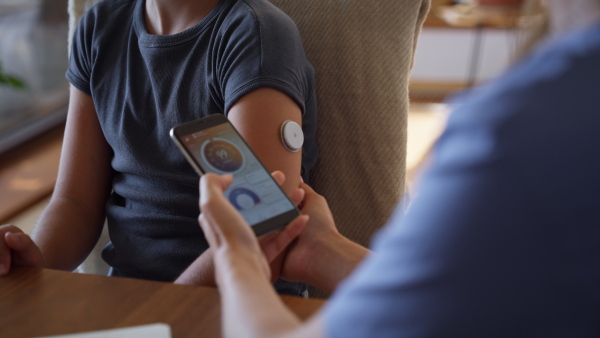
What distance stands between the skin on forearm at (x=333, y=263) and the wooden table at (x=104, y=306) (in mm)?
123

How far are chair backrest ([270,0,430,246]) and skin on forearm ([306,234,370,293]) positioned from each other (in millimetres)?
287

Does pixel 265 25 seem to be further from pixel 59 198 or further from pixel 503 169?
pixel 503 169

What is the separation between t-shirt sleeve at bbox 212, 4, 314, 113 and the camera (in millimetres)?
970

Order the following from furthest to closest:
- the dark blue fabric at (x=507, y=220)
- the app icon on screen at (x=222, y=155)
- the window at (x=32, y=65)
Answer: the window at (x=32, y=65) < the app icon on screen at (x=222, y=155) < the dark blue fabric at (x=507, y=220)

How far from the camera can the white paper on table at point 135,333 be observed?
0.68 metres

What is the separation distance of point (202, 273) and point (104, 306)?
0.68 ft

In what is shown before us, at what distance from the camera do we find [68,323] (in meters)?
0.72

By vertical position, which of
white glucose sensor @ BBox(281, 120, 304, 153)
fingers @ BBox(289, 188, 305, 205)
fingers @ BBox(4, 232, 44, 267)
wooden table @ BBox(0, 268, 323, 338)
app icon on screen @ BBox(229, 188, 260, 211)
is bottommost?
fingers @ BBox(4, 232, 44, 267)

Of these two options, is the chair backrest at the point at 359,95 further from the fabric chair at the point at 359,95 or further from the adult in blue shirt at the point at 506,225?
the adult in blue shirt at the point at 506,225

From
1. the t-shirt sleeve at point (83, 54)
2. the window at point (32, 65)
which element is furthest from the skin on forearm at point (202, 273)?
the window at point (32, 65)

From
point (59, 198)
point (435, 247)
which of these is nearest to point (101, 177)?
point (59, 198)

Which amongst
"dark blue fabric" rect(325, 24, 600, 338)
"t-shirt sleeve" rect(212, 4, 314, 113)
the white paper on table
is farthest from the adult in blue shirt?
"t-shirt sleeve" rect(212, 4, 314, 113)

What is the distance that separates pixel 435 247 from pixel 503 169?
0.06m

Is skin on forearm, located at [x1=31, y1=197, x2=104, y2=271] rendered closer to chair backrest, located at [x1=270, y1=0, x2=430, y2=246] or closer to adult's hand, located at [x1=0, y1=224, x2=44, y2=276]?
adult's hand, located at [x1=0, y1=224, x2=44, y2=276]
